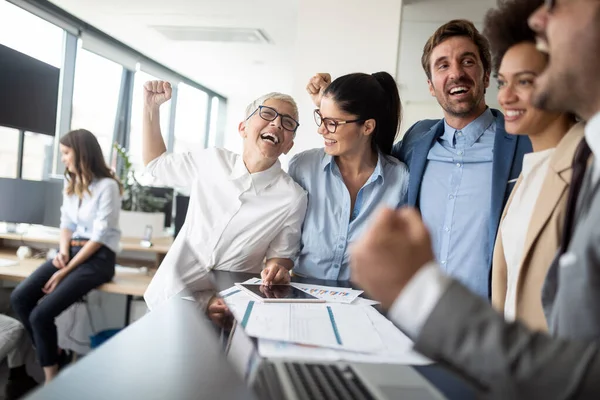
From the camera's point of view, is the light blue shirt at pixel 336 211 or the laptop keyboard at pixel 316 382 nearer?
the laptop keyboard at pixel 316 382

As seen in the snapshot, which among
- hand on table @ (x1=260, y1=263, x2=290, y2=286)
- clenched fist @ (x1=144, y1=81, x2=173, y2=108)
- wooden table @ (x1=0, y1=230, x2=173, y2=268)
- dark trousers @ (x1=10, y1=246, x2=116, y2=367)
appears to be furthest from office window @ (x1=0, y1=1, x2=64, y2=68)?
hand on table @ (x1=260, y1=263, x2=290, y2=286)

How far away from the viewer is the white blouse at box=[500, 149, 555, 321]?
1024 mm

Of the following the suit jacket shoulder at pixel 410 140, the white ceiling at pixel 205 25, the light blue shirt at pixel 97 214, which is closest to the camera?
the suit jacket shoulder at pixel 410 140

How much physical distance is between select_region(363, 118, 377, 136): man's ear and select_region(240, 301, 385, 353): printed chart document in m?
0.92

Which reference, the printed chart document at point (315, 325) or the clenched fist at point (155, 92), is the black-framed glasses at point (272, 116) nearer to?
the clenched fist at point (155, 92)

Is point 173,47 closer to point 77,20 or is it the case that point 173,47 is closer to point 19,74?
point 77,20

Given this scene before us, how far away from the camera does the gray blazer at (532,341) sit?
0.50 m

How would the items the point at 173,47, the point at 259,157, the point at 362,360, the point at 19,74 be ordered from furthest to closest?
the point at 173,47
the point at 19,74
the point at 259,157
the point at 362,360

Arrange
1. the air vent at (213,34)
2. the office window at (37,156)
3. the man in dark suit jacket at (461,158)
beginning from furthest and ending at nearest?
the air vent at (213,34), the office window at (37,156), the man in dark suit jacket at (461,158)

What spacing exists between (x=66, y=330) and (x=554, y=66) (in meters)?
4.24

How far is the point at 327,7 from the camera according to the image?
3.88 metres

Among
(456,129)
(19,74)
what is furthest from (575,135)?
(19,74)

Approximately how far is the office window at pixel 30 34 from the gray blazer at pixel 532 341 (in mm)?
4986

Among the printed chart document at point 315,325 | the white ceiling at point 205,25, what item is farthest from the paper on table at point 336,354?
the white ceiling at point 205,25
